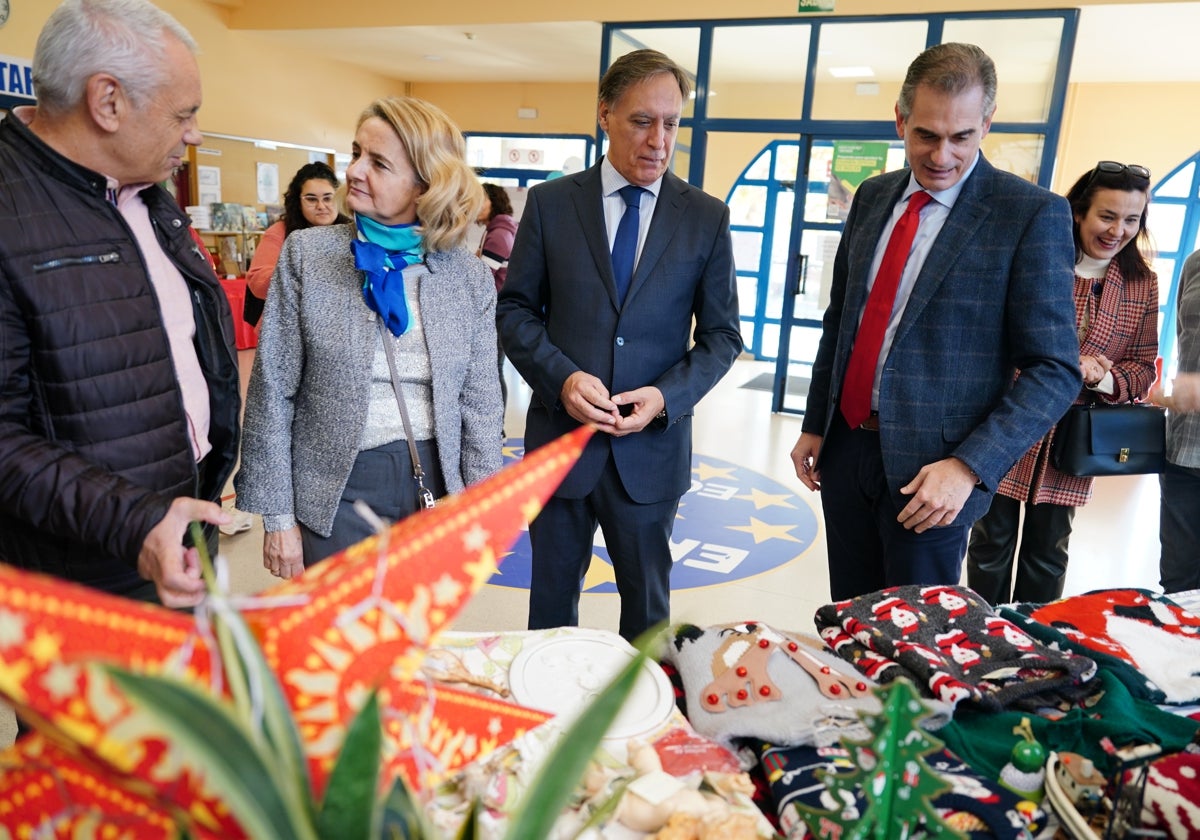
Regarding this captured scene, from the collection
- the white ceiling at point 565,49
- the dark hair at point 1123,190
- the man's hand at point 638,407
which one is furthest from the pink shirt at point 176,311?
the white ceiling at point 565,49

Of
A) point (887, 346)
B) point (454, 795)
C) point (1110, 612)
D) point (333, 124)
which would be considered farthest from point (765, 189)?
point (454, 795)

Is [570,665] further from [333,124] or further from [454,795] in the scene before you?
[333,124]

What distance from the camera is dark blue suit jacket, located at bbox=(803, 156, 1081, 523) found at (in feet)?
5.46

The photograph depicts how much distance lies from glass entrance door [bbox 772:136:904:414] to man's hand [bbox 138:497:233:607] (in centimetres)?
629

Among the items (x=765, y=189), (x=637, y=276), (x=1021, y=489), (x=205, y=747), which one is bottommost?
(x=1021, y=489)

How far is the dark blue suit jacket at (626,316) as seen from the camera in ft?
6.82

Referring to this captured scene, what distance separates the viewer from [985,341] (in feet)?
5.71

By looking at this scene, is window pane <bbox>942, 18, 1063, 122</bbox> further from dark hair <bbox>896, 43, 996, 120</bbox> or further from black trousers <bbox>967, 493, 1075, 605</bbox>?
dark hair <bbox>896, 43, 996, 120</bbox>

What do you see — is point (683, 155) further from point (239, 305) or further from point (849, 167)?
point (239, 305)

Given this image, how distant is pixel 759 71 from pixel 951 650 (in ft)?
22.0

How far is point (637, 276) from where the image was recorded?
2.07 meters

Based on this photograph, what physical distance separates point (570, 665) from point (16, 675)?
31.0 inches

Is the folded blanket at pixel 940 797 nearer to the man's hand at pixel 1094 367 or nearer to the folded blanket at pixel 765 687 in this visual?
the folded blanket at pixel 765 687

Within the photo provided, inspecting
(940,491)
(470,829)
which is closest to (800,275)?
(940,491)
